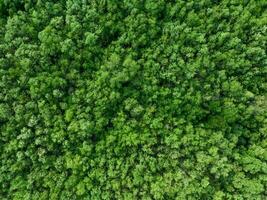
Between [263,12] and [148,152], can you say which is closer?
[148,152]

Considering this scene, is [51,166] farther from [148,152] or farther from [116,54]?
[116,54]

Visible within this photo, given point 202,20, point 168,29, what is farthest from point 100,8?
point 202,20

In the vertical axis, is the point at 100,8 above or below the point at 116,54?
above

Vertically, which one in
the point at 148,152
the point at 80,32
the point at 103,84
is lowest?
the point at 148,152

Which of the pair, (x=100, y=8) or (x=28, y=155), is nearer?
(x=28, y=155)

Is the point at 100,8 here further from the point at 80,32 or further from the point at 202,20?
the point at 202,20

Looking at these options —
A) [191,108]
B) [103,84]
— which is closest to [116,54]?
[103,84]
